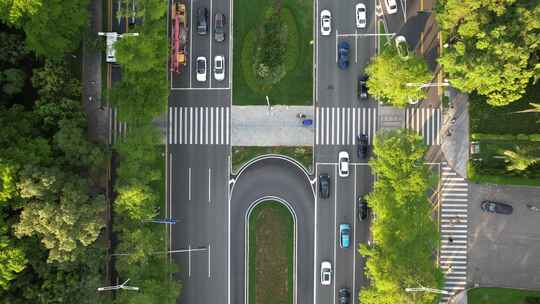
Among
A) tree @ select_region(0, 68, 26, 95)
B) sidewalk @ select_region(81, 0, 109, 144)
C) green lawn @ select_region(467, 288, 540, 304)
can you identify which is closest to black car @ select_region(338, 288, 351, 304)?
green lawn @ select_region(467, 288, 540, 304)

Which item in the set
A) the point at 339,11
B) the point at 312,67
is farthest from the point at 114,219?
the point at 339,11

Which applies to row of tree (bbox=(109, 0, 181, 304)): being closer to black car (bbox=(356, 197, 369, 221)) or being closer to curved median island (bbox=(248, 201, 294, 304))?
curved median island (bbox=(248, 201, 294, 304))

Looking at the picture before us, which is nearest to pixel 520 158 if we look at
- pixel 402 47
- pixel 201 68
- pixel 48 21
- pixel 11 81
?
pixel 402 47

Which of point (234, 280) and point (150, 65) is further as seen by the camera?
point (234, 280)

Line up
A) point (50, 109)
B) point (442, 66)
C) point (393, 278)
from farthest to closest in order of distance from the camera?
1. point (442, 66)
2. point (50, 109)
3. point (393, 278)

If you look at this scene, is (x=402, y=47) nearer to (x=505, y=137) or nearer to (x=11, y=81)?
(x=505, y=137)

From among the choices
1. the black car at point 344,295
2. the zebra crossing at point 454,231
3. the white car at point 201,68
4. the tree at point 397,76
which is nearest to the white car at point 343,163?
the tree at point 397,76

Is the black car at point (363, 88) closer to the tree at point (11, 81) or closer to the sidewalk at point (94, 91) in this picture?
the sidewalk at point (94, 91)

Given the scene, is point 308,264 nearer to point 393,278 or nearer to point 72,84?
point 393,278
